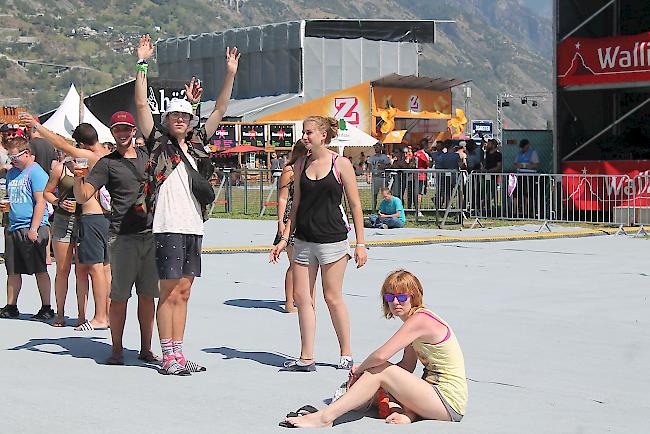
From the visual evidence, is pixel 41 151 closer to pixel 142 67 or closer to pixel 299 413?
pixel 142 67

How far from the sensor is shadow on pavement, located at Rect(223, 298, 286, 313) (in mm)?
11500

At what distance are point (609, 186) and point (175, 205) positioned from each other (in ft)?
54.8

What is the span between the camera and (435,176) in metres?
23.7

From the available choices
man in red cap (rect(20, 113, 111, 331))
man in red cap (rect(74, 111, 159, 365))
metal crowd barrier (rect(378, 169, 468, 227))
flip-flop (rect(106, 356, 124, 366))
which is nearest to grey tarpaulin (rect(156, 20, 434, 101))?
metal crowd barrier (rect(378, 169, 468, 227))

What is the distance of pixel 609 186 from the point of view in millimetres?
23250

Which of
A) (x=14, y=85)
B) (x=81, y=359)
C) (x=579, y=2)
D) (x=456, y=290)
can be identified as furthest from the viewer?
(x=14, y=85)

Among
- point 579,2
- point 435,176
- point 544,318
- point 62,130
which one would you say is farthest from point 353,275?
point 62,130

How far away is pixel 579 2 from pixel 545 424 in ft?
70.9

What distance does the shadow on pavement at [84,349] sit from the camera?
8641mm

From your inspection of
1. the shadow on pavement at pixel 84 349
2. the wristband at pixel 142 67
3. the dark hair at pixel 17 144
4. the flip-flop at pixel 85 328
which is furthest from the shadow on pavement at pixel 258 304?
the wristband at pixel 142 67

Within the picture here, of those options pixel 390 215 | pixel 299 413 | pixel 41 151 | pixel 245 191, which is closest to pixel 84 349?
pixel 299 413

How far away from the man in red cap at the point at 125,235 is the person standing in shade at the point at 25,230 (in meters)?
2.27

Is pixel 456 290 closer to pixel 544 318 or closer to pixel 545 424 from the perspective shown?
pixel 544 318

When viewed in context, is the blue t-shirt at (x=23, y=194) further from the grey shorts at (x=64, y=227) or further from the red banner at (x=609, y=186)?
the red banner at (x=609, y=186)
